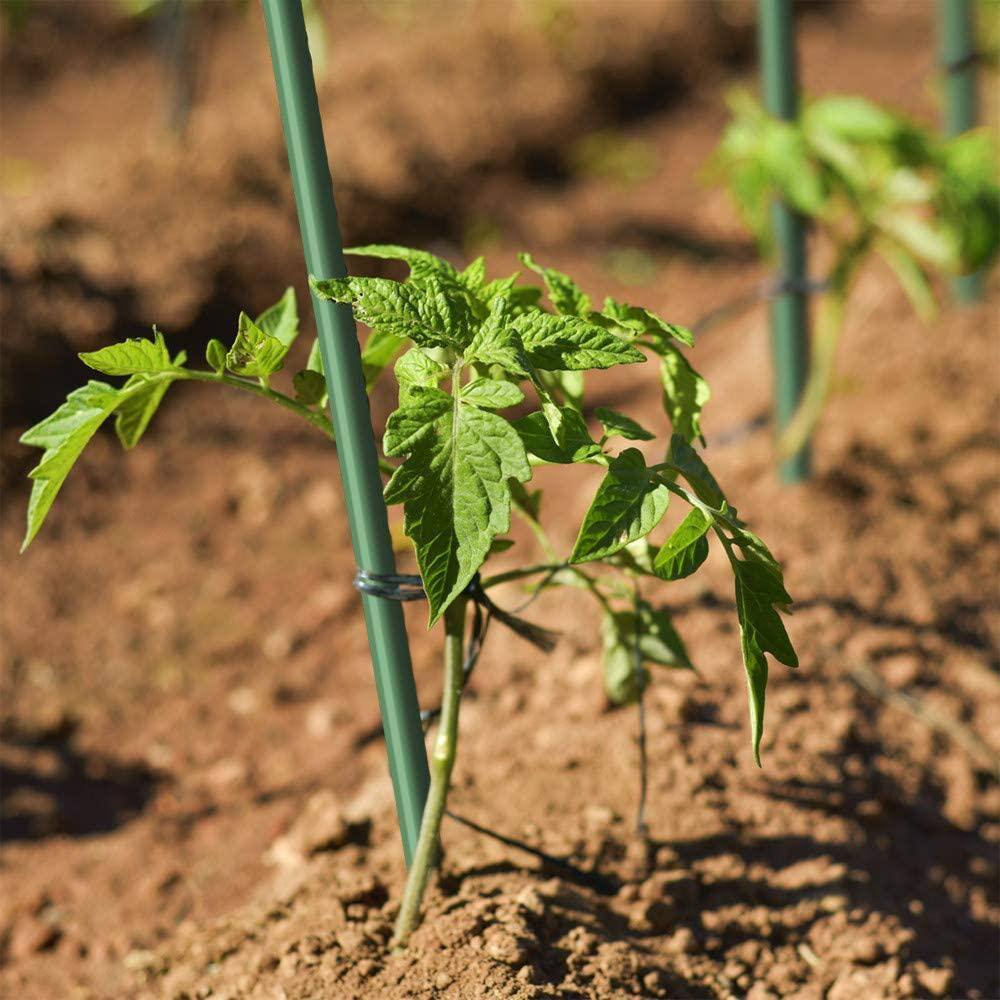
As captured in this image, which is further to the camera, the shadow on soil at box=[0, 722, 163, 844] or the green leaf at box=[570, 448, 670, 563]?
the shadow on soil at box=[0, 722, 163, 844]

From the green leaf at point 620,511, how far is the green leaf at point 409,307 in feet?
0.68

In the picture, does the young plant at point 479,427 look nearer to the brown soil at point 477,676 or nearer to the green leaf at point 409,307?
the green leaf at point 409,307

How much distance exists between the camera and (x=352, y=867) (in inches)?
68.6

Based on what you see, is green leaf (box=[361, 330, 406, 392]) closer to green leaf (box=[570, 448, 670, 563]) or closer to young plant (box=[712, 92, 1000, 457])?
green leaf (box=[570, 448, 670, 563])

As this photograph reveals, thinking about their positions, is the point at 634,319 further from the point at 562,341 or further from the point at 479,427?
the point at 479,427

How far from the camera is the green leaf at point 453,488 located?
114 cm

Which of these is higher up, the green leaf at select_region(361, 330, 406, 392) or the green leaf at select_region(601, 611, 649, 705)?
the green leaf at select_region(361, 330, 406, 392)

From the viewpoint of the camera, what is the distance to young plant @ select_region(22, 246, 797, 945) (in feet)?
3.76

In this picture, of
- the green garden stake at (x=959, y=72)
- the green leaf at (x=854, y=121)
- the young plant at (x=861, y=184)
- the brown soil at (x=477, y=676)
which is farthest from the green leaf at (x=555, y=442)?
the green garden stake at (x=959, y=72)

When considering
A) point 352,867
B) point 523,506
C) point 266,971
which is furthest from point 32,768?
point 523,506

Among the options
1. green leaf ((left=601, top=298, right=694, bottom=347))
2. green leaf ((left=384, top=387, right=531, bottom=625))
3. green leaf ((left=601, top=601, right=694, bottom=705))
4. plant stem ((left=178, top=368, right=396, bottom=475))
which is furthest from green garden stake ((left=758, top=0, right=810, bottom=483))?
green leaf ((left=384, top=387, right=531, bottom=625))

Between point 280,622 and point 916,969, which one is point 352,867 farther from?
point 280,622

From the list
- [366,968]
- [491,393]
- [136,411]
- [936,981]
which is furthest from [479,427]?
[936,981]

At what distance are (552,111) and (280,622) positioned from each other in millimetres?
2448
